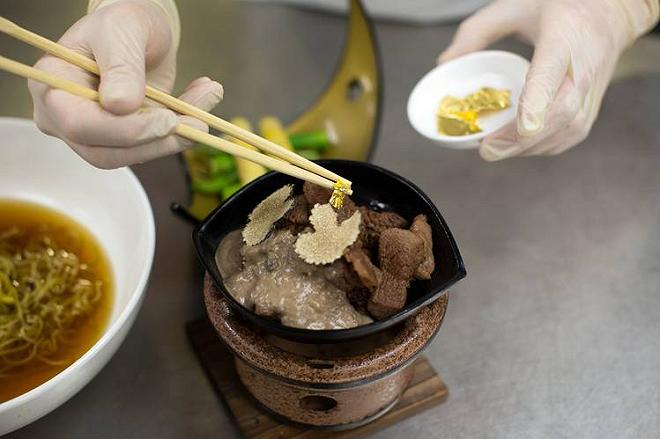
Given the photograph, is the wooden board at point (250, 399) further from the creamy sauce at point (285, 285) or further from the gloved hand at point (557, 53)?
the gloved hand at point (557, 53)

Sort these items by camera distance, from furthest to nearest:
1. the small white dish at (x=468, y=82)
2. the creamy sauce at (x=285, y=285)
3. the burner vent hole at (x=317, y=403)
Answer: the small white dish at (x=468, y=82)
the burner vent hole at (x=317, y=403)
the creamy sauce at (x=285, y=285)

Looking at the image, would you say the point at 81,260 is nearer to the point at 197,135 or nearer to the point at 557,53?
A: the point at 197,135

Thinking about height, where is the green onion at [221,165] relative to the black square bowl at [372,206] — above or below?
below

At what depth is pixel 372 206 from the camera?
1074mm

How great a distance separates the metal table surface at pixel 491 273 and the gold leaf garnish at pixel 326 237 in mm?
406

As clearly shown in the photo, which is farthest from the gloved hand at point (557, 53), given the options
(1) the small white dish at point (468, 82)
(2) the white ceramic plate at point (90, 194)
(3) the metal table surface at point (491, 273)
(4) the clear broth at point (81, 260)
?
(4) the clear broth at point (81, 260)

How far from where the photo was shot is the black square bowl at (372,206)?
875mm

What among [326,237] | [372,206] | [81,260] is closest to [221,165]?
[81,260]

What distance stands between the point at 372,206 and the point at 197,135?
1.08ft

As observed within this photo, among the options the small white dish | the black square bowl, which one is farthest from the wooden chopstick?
the small white dish

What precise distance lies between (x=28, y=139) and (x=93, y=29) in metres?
0.42

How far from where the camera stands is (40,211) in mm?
1324

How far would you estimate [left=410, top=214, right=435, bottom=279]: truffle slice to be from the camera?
932 mm

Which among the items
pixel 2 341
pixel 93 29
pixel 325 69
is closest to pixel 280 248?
pixel 93 29
